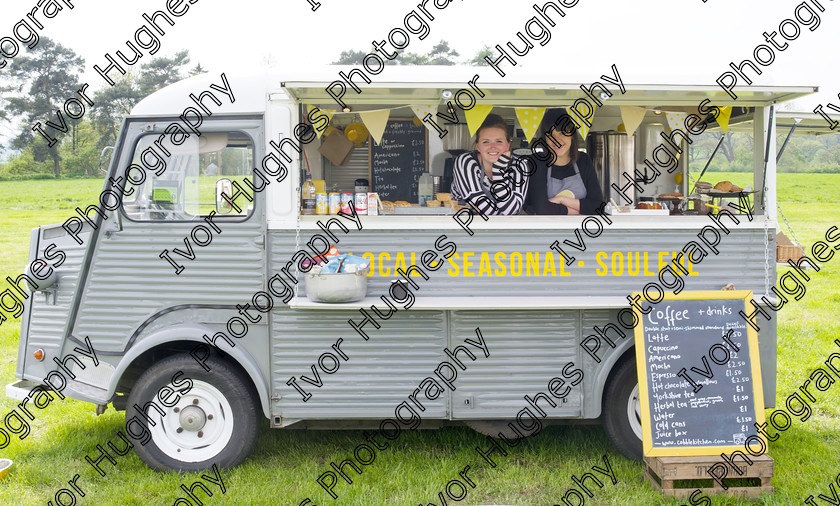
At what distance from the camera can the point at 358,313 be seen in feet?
13.9

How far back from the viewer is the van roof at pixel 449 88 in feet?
13.2

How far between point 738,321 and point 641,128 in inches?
95.8

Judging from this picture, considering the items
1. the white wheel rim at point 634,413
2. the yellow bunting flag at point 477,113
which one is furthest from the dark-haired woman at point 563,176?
the white wheel rim at point 634,413

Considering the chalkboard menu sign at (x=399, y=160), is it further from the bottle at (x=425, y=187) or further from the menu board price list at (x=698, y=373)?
the menu board price list at (x=698, y=373)

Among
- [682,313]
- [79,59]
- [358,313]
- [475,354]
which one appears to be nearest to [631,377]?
[682,313]

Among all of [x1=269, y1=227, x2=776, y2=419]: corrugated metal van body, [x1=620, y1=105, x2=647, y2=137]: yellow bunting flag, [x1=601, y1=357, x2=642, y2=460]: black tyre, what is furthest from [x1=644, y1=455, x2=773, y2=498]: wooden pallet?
[x1=620, y1=105, x2=647, y2=137]: yellow bunting flag

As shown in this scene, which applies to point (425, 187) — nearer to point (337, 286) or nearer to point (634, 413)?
point (337, 286)

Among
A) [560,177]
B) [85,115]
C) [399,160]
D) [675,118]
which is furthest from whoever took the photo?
[85,115]

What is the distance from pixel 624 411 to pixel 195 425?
2768 mm

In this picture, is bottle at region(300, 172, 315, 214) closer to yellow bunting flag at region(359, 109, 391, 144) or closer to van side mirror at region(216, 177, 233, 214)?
van side mirror at region(216, 177, 233, 214)

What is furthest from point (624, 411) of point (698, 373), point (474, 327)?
point (474, 327)

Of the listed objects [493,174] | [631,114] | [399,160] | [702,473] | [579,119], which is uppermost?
[631,114]

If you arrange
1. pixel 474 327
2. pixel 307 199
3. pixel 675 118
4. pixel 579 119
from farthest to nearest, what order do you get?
1. pixel 675 118
2. pixel 579 119
3. pixel 307 199
4. pixel 474 327

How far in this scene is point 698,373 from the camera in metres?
4.24
